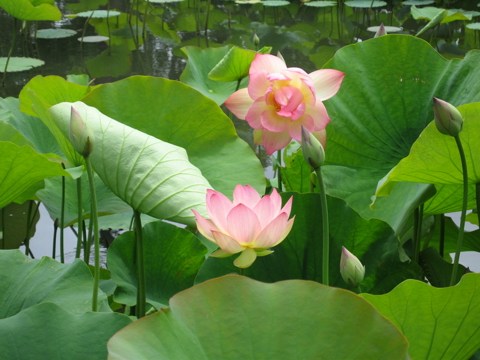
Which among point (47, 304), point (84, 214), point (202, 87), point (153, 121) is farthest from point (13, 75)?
point (47, 304)

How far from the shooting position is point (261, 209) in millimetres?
719

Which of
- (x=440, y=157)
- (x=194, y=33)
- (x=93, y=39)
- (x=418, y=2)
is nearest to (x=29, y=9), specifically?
(x=93, y=39)

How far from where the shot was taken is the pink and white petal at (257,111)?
876 mm

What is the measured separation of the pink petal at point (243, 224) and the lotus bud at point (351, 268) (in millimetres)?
84

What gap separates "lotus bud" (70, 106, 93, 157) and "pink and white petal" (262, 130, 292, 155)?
0.19m

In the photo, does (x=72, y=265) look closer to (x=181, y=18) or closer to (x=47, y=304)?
(x=47, y=304)

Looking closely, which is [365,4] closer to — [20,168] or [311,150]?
[20,168]

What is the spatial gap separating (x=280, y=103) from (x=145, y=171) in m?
0.16

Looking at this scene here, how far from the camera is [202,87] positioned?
1.84m

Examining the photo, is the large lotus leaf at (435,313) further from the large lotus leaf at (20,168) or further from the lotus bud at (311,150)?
the large lotus leaf at (20,168)

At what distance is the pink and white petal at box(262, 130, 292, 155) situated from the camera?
881 millimetres

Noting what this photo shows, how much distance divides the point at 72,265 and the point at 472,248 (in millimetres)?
716

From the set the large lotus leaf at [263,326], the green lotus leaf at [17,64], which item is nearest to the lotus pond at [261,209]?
the large lotus leaf at [263,326]

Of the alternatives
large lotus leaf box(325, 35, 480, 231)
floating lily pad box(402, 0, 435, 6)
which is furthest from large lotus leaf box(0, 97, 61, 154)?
floating lily pad box(402, 0, 435, 6)
